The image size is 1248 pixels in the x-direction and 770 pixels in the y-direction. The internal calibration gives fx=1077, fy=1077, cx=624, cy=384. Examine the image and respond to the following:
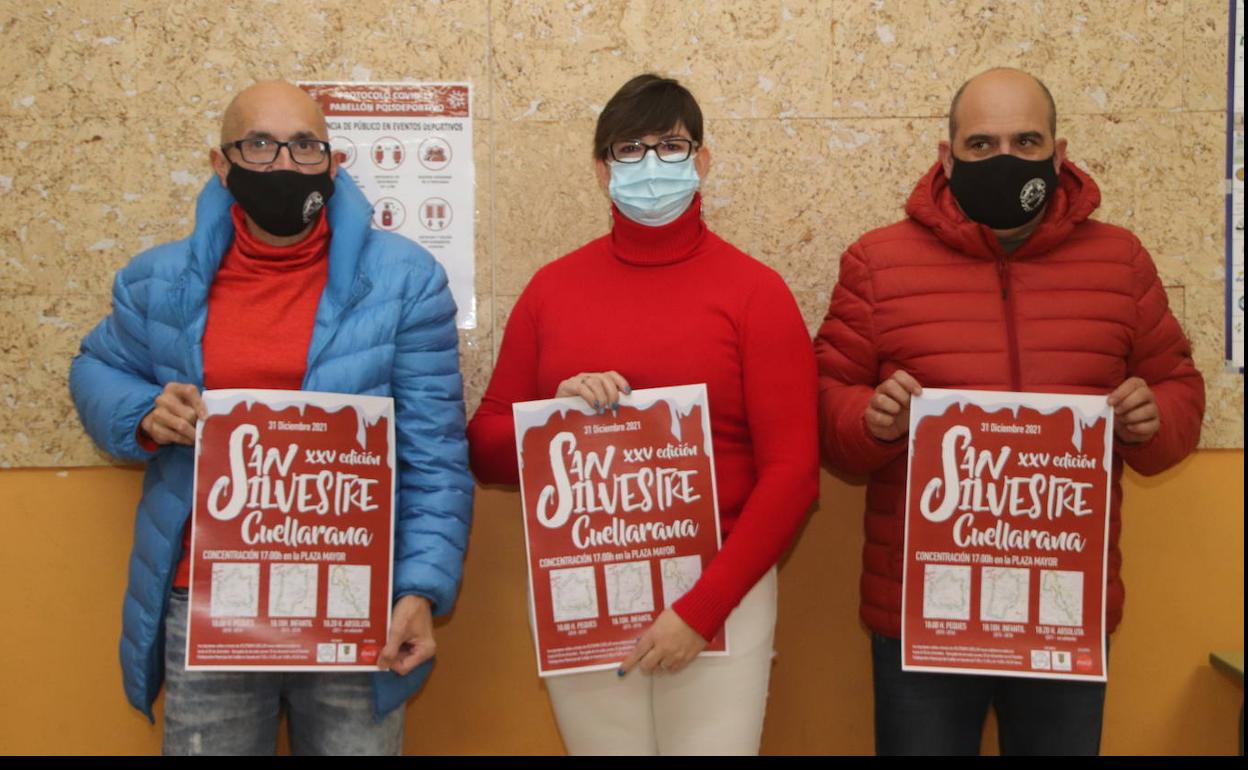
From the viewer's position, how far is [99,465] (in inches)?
114

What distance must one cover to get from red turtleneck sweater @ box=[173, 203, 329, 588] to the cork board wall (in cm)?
66

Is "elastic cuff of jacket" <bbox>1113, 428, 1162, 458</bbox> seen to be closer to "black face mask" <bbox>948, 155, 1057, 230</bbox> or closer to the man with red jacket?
the man with red jacket

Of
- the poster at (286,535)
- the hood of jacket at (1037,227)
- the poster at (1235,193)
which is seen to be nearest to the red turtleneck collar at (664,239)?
the hood of jacket at (1037,227)

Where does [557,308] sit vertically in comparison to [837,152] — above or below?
below

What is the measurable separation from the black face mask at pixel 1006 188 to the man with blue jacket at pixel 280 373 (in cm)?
117

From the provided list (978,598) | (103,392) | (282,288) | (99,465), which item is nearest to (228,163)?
(282,288)

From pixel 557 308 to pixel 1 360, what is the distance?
161 centimetres

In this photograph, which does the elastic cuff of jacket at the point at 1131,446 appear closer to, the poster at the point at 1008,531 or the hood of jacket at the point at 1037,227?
the poster at the point at 1008,531

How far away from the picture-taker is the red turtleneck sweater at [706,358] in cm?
215

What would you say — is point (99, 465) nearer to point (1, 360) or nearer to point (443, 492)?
point (1, 360)

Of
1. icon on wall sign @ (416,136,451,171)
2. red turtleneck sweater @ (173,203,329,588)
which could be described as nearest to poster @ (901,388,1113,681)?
red turtleneck sweater @ (173,203,329,588)

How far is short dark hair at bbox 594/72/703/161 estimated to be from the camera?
2.26 m

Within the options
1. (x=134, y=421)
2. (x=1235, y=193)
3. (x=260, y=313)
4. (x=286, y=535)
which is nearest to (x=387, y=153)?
(x=260, y=313)

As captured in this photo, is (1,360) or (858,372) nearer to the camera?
(858,372)
